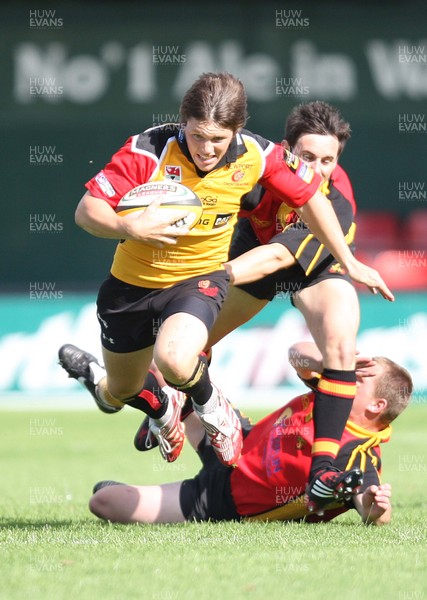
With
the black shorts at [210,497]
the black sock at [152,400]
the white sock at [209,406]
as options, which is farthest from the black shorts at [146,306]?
the black shorts at [210,497]

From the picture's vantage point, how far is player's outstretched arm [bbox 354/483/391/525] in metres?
4.83

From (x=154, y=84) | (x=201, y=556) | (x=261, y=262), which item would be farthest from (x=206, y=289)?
(x=154, y=84)

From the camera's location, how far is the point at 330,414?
17.1ft

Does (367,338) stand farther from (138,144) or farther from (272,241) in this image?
(138,144)

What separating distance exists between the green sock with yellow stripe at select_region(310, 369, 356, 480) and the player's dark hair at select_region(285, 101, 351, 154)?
1.49 meters

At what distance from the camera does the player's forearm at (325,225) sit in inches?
212

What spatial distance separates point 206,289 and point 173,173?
588 millimetres

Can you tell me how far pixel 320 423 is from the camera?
516cm

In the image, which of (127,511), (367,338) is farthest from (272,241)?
(367,338)

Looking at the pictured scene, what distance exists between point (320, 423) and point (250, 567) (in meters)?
1.38

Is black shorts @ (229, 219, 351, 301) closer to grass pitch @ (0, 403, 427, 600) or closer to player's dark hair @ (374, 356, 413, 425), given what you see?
player's dark hair @ (374, 356, 413, 425)

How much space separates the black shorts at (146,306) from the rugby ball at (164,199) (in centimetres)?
39

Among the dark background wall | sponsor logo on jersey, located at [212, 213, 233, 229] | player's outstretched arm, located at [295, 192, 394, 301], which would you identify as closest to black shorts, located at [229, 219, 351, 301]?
player's outstretched arm, located at [295, 192, 394, 301]

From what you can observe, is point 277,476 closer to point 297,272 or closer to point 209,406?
point 209,406
